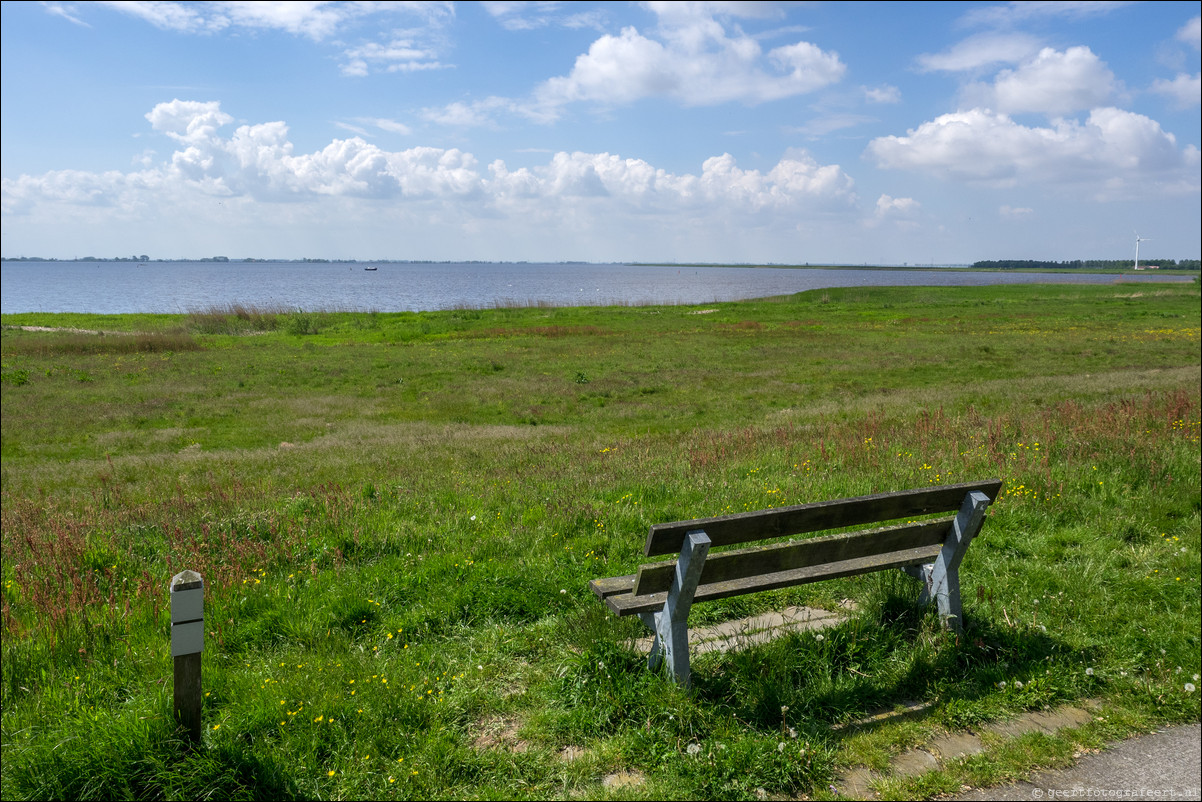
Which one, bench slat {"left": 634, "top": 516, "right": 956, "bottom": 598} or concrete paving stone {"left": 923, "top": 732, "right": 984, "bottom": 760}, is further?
bench slat {"left": 634, "top": 516, "right": 956, "bottom": 598}

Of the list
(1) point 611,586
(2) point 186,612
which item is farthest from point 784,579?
(2) point 186,612

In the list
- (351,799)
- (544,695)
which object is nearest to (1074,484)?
(544,695)

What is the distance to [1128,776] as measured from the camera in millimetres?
3730

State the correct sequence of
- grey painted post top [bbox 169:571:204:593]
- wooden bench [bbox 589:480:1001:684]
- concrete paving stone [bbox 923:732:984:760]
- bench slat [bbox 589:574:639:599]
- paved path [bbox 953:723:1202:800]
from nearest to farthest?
grey painted post top [bbox 169:571:204:593] < paved path [bbox 953:723:1202:800] < concrete paving stone [bbox 923:732:984:760] < wooden bench [bbox 589:480:1001:684] < bench slat [bbox 589:574:639:599]

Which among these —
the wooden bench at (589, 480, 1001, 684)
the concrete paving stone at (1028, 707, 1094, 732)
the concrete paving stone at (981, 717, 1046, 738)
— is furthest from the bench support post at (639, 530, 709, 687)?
the concrete paving stone at (1028, 707, 1094, 732)

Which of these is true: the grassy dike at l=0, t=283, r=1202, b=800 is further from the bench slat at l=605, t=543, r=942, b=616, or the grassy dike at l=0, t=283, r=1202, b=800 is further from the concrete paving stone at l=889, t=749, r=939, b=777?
the bench slat at l=605, t=543, r=942, b=616

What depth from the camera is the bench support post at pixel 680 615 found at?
152 inches

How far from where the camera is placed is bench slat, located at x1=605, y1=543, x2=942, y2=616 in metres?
4.25

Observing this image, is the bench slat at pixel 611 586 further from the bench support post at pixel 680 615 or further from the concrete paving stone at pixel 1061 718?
the concrete paving stone at pixel 1061 718

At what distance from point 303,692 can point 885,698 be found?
11.1 ft

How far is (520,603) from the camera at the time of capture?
549cm

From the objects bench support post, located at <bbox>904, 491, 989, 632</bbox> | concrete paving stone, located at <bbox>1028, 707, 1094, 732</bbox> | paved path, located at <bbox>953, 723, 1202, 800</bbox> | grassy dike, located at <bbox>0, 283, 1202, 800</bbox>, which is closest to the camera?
paved path, located at <bbox>953, 723, 1202, 800</bbox>

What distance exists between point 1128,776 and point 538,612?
3.61m

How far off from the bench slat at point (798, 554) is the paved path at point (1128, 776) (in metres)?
1.41
